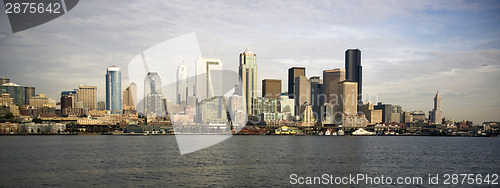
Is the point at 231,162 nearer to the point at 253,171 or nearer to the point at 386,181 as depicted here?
the point at 253,171

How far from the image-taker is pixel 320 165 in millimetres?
56812

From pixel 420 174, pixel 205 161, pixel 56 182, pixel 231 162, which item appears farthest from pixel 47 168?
pixel 420 174

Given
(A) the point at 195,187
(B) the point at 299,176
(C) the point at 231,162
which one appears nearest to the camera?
(A) the point at 195,187

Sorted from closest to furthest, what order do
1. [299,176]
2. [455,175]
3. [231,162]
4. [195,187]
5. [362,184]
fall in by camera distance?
[195,187] < [362,184] < [299,176] < [455,175] < [231,162]

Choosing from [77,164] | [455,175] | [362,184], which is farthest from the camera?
[77,164]

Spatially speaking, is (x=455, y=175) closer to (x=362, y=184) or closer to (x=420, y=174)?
(x=420, y=174)

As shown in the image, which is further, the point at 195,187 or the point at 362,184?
the point at 362,184

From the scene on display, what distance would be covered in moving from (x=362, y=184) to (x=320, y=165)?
1552 centimetres

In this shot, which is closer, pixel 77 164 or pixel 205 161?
pixel 77 164

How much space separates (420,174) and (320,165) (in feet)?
44.6

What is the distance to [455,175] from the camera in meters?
49.2

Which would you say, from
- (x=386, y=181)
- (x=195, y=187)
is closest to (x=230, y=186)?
(x=195, y=187)

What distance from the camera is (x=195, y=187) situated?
125 feet

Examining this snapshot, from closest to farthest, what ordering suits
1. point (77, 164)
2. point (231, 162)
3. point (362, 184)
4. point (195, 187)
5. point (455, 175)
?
point (195, 187)
point (362, 184)
point (455, 175)
point (77, 164)
point (231, 162)
